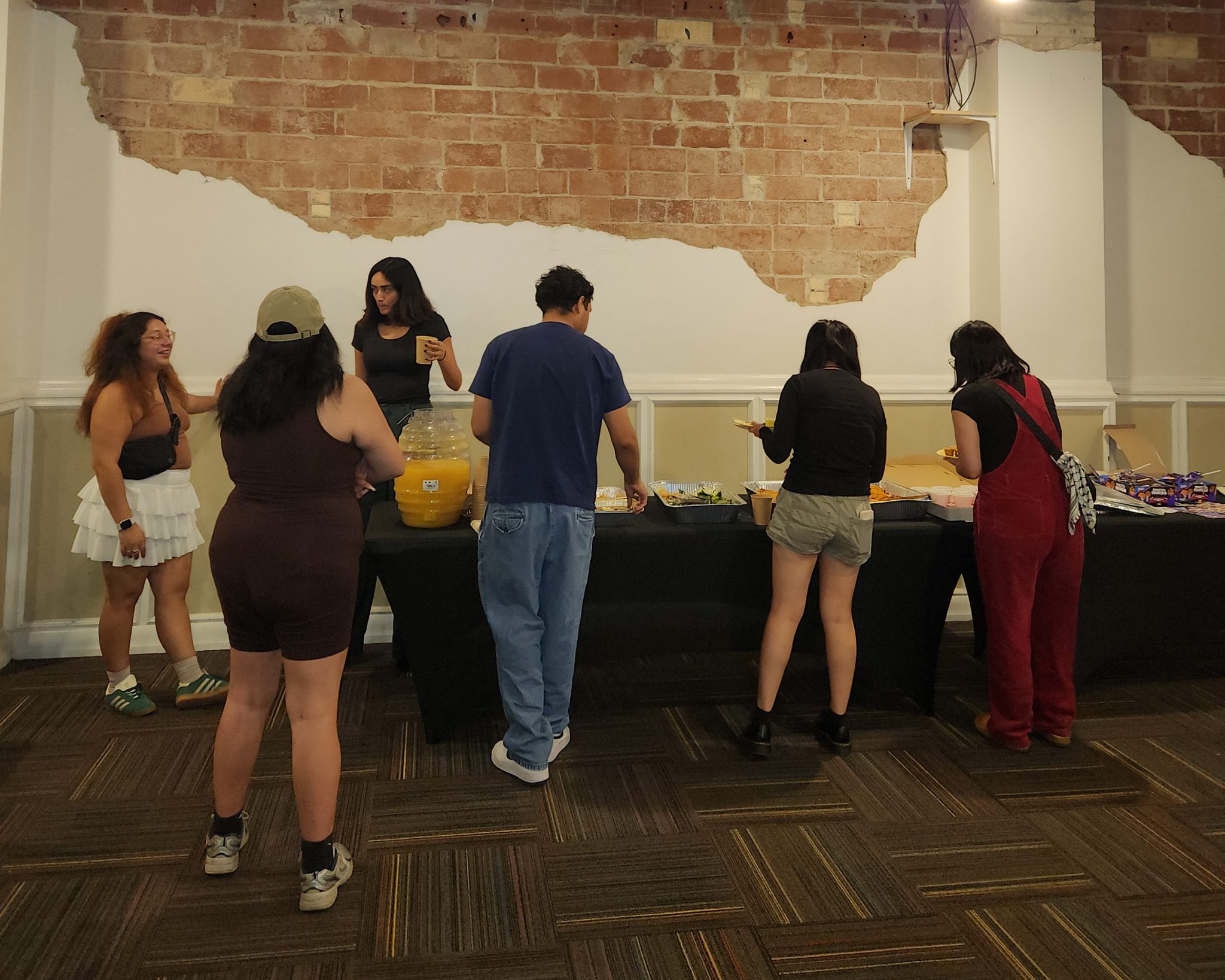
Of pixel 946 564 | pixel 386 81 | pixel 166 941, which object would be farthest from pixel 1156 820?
pixel 386 81

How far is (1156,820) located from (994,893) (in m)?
0.68

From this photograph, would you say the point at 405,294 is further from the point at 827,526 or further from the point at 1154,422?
the point at 1154,422

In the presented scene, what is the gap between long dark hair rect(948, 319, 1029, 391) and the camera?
114 inches

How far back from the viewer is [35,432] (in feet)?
12.9

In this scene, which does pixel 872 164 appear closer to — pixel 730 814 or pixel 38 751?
pixel 730 814

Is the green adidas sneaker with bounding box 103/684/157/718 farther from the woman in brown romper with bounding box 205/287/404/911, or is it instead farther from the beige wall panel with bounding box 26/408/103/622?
the woman in brown romper with bounding box 205/287/404/911

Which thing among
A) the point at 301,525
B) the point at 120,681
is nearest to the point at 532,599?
the point at 301,525

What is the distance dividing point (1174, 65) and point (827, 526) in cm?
341

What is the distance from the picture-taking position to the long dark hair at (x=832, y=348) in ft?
9.27

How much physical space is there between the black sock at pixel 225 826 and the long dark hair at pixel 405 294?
77.9 inches

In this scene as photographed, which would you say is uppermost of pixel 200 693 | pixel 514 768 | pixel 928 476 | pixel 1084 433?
pixel 1084 433

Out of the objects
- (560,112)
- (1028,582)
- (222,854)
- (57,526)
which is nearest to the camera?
(222,854)

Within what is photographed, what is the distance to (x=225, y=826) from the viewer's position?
7.41 feet

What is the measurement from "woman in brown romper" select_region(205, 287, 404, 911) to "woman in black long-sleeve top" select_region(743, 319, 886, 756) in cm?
123
